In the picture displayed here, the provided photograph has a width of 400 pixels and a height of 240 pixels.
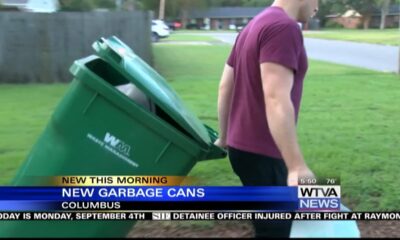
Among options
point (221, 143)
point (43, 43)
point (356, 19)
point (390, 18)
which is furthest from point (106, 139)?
point (390, 18)

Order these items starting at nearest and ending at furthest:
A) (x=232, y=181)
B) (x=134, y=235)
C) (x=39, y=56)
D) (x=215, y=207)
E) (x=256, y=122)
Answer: (x=256, y=122)
(x=215, y=207)
(x=134, y=235)
(x=232, y=181)
(x=39, y=56)

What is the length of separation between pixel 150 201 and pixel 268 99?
849mm

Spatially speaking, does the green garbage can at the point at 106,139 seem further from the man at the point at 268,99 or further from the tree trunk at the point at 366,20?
the tree trunk at the point at 366,20

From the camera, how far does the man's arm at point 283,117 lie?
2.66m

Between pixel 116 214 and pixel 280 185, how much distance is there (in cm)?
84

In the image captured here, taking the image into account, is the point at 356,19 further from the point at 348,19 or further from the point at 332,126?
the point at 332,126

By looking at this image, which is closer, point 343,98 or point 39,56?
point 343,98

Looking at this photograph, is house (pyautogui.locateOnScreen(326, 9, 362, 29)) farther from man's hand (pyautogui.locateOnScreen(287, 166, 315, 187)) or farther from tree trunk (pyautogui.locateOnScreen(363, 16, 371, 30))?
man's hand (pyautogui.locateOnScreen(287, 166, 315, 187))

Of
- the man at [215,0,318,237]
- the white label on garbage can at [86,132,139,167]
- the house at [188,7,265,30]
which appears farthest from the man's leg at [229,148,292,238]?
the house at [188,7,265,30]

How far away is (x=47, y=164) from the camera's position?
3.02m

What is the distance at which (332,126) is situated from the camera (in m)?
8.88

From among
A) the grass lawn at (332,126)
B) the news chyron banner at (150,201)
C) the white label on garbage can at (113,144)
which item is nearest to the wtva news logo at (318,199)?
the news chyron banner at (150,201)

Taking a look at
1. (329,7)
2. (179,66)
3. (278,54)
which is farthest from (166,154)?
(329,7)

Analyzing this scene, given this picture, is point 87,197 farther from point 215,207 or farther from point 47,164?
point 215,207
